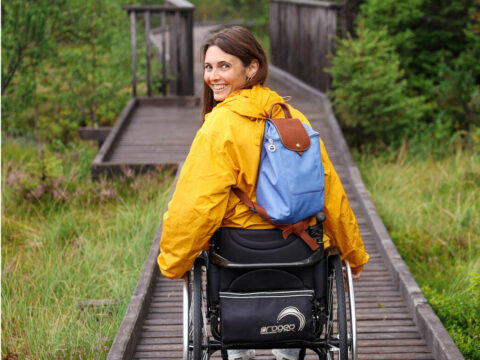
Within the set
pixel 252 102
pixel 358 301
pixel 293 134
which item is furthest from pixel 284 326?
pixel 358 301

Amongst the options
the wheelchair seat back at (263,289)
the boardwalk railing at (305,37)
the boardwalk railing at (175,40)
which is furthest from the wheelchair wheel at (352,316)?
the boardwalk railing at (175,40)

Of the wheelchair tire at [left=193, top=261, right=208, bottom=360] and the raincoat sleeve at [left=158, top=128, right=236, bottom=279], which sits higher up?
the raincoat sleeve at [left=158, top=128, right=236, bottom=279]

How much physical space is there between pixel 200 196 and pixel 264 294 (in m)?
0.48

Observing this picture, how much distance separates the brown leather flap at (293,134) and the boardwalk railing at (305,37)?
680 centimetres

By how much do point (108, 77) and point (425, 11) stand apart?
5538 millimetres

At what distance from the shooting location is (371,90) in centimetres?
842

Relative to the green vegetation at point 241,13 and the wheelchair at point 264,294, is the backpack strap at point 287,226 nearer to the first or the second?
the wheelchair at point 264,294

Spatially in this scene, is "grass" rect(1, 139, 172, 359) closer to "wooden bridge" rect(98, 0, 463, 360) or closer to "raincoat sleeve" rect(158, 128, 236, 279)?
"wooden bridge" rect(98, 0, 463, 360)

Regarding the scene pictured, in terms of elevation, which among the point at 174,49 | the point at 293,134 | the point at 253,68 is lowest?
the point at 174,49

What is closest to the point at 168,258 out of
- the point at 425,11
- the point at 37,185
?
the point at 37,185

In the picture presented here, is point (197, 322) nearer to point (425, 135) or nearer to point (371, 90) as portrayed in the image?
point (371, 90)

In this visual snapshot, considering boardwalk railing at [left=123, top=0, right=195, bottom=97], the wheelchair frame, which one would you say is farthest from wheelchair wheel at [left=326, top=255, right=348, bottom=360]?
boardwalk railing at [left=123, top=0, right=195, bottom=97]

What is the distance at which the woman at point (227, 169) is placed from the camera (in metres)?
2.40

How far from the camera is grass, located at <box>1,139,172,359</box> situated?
13.4 feet
